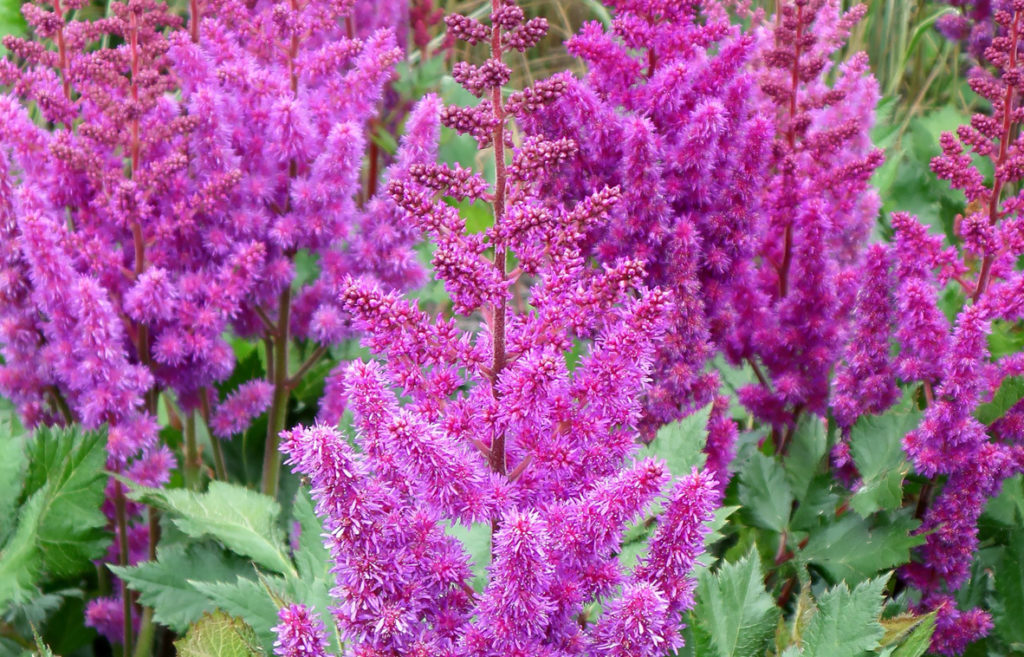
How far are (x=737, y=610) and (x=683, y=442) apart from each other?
0.31 meters

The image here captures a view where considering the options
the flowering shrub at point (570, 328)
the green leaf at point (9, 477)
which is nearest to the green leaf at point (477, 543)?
the flowering shrub at point (570, 328)

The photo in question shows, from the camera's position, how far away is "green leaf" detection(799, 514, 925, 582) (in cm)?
193

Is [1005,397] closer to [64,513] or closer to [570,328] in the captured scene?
[570,328]

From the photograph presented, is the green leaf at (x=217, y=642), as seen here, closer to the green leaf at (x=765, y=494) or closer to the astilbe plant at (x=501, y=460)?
the astilbe plant at (x=501, y=460)

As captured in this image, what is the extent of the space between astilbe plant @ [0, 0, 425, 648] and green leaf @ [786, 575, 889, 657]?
0.98 m

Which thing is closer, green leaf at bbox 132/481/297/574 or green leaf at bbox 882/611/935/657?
green leaf at bbox 882/611/935/657

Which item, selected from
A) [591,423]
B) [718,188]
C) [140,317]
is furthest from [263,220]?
[591,423]

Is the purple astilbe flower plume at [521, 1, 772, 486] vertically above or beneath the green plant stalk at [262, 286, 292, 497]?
above

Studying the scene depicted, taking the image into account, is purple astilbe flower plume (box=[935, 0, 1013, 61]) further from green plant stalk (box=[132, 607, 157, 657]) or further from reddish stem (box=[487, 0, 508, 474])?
green plant stalk (box=[132, 607, 157, 657])

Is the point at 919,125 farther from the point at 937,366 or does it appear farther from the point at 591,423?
the point at 591,423

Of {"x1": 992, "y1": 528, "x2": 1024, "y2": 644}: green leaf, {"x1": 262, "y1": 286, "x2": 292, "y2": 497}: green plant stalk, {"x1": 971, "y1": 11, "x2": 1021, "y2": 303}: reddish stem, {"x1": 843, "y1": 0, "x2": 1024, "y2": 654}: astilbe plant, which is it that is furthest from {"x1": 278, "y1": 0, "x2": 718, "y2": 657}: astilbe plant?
{"x1": 262, "y1": 286, "x2": 292, "y2": 497}: green plant stalk

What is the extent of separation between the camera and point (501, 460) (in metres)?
1.36

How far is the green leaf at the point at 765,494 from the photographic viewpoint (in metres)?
2.08

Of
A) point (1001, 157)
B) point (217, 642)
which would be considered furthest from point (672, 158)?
point (217, 642)
